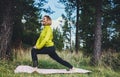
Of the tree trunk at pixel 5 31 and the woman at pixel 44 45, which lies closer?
the woman at pixel 44 45

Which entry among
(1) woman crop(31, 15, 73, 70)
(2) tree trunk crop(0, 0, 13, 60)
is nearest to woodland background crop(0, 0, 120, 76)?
(2) tree trunk crop(0, 0, 13, 60)

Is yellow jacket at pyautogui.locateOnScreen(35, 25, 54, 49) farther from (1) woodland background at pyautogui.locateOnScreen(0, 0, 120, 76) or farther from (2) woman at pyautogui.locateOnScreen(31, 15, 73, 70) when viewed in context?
(1) woodland background at pyautogui.locateOnScreen(0, 0, 120, 76)

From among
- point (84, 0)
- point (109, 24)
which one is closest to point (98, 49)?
point (84, 0)

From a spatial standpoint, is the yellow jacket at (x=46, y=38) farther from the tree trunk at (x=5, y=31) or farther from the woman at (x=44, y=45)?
the tree trunk at (x=5, y=31)

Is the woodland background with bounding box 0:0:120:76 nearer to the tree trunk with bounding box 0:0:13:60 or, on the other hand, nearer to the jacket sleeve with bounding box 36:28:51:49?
the tree trunk with bounding box 0:0:13:60

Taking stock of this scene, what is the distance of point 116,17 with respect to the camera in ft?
84.6

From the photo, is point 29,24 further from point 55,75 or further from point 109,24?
point 55,75

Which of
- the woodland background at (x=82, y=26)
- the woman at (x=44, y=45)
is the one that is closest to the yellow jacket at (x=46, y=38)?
the woman at (x=44, y=45)

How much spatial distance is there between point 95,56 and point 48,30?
831 cm

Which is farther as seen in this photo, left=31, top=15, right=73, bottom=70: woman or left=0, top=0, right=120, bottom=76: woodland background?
left=0, top=0, right=120, bottom=76: woodland background

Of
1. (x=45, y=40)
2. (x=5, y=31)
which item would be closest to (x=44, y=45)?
(x=45, y=40)

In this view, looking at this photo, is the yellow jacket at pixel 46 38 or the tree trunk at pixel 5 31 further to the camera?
the tree trunk at pixel 5 31

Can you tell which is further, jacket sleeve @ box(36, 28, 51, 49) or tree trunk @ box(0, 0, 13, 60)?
tree trunk @ box(0, 0, 13, 60)

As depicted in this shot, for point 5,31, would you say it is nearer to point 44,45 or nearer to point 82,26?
point 44,45
